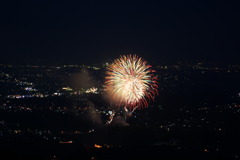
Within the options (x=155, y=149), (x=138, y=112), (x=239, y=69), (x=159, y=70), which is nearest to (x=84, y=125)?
(x=138, y=112)

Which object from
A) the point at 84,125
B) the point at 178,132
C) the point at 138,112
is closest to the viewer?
the point at 178,132

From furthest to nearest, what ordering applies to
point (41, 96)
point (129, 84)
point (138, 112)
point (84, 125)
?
point (41, 96) < point (138, 112) < point (84, 125) < point (129, 84)

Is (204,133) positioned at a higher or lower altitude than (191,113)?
lower

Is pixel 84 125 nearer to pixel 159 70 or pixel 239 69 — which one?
pixel 159 70

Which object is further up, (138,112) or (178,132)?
(138,112)

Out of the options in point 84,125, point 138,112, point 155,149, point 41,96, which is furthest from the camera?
point 41,96

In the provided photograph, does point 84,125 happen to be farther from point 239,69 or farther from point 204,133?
point 239,69

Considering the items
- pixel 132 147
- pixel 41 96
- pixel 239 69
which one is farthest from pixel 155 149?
pixel 239 69

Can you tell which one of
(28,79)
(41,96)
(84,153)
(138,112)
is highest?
(28,79)

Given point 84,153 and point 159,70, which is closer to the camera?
point 84,153
